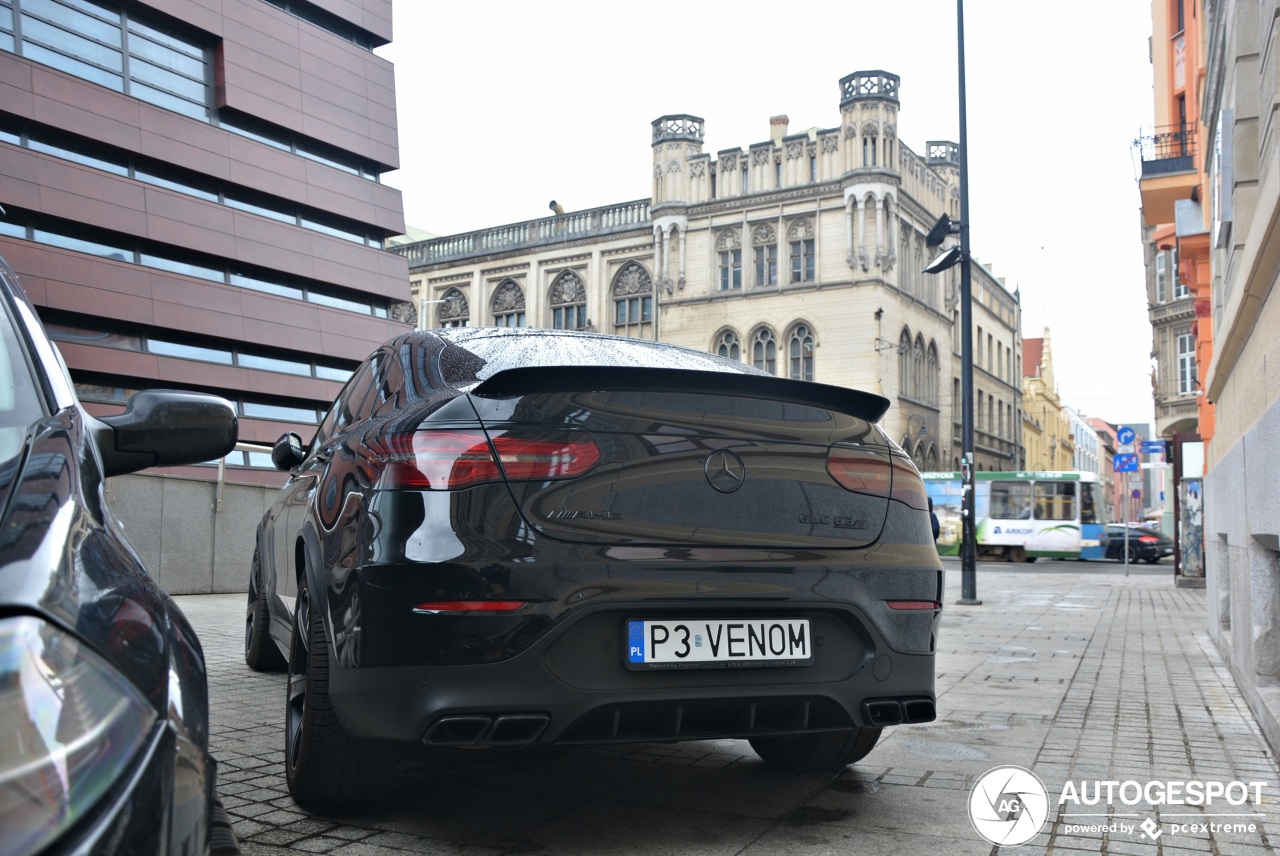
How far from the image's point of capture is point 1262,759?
4645 millimetres

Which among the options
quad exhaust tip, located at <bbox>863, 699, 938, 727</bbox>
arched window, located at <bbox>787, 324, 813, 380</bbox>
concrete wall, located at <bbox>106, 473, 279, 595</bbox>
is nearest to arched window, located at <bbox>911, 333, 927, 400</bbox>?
arched window, located at <bbox>787, 324, 813, 380</bbox>

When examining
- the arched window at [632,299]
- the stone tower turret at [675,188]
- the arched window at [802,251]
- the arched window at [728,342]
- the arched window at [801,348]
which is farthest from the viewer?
the arched window at [632,299]

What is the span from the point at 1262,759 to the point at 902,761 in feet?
5.13

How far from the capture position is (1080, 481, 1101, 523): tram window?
1480 inches

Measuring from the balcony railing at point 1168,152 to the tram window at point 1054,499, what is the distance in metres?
17.8

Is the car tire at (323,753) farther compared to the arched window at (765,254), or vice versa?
the arched window at (765,254)

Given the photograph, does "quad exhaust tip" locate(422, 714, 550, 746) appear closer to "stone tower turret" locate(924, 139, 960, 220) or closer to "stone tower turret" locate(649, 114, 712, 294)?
"stone tower turret" locate(649, 114, 712, 294)

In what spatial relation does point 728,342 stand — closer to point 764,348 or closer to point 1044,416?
point 764,348

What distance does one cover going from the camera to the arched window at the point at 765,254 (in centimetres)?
5509

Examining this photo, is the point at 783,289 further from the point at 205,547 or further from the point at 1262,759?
the point at 1262,759

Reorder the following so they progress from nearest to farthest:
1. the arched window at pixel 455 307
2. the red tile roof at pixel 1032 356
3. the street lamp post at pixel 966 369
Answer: the street lamp post at pixel 966 369
the arched window at pixel 455 307
the red tile roof at pixel 1032 356

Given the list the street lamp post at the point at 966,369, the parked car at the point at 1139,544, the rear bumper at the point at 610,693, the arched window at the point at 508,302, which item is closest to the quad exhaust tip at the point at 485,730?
the rear bumper at the point at 610,693

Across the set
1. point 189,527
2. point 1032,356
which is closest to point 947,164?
point 1032,356

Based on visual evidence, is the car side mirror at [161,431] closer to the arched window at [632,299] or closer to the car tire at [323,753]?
the car tire at [323,753]
